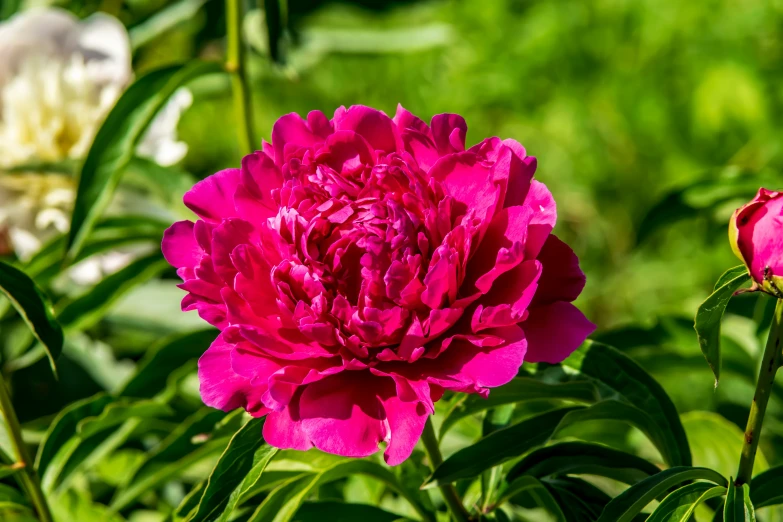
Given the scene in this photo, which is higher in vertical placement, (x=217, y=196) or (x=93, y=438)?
(x=217, y=196)

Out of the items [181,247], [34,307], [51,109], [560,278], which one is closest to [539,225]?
[560,278]

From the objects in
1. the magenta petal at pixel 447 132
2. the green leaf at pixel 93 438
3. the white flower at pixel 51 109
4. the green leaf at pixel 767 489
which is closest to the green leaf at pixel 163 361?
the green leaf at pixel 93 438

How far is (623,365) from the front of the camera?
0.73 m

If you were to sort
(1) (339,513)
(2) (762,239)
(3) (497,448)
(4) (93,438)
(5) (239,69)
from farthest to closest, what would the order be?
(5) (239,69) → (4) (93,438) → (1) (339,513) → (3) (497,448) → (2) (762,239)

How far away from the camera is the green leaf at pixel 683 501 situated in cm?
62

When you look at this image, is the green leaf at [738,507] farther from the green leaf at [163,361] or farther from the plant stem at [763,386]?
the green leaf at [163,361]

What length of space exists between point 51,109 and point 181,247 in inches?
27.0

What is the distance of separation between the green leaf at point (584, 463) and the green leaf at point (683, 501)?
86 mm

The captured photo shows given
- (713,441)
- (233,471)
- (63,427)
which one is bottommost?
(713,441)

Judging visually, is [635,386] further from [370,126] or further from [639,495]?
[370,126]

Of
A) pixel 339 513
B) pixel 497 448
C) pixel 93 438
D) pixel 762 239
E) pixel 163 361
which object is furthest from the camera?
pixel 163 361

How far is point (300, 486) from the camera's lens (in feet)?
2.50

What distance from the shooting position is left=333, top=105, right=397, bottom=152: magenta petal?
0.67m

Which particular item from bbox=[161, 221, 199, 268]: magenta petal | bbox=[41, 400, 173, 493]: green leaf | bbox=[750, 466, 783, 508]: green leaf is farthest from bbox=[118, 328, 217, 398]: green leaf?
bbox=[750, 466, 783, 508]: green leaf
